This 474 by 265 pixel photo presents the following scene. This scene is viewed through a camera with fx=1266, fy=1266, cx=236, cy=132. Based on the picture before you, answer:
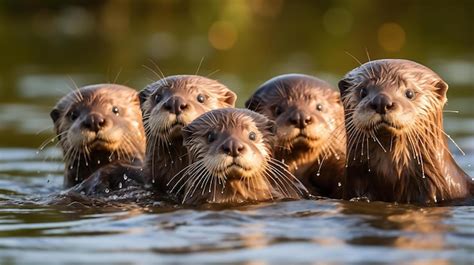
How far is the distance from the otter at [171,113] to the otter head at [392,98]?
109cm

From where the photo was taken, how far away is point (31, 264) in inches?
235

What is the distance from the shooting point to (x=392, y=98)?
7.52 metres

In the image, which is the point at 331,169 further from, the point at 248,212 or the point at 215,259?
the point at 215,259

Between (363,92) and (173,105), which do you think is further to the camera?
(173,105)

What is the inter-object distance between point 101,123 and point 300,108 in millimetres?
1522

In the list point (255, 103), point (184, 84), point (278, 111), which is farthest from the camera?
point (255, 103)

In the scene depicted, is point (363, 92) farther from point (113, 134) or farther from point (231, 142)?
point (113, 134)

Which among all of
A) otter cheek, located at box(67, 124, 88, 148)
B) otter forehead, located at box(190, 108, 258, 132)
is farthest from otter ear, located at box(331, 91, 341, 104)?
otter cheek, located at box(67, 124, 88, 148)

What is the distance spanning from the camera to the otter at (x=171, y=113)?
833 cm

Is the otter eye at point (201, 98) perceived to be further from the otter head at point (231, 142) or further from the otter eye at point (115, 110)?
the otter eye at point (115, 110)

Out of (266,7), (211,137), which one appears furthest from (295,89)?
(266,7)

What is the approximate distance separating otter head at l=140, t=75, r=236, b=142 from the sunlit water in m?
0.50

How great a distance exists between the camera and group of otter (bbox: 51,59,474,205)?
7625 mm

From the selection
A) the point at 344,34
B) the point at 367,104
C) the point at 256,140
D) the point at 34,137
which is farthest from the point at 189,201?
the point at 344,34
